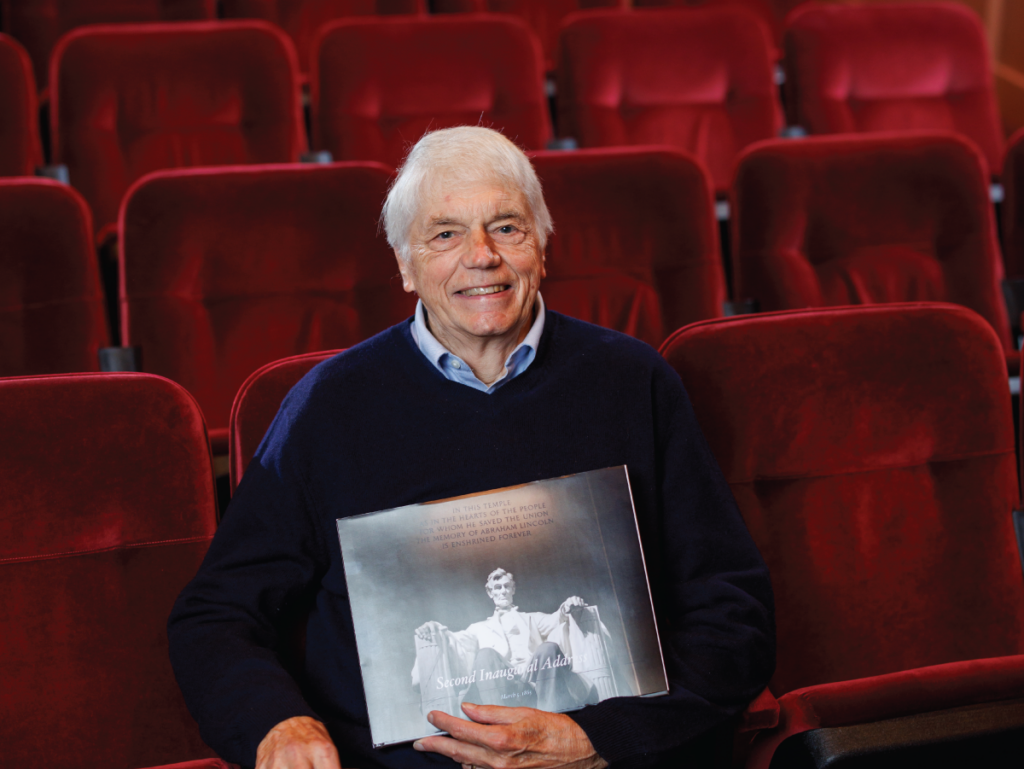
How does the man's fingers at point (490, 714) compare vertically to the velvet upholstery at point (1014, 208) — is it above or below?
below

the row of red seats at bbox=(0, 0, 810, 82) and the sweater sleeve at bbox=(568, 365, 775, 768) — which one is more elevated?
the row of red seats at bbox=(0, 0, 810, 82)

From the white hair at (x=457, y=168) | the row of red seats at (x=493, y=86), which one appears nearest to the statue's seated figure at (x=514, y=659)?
the white hair at (x=457, y=168)

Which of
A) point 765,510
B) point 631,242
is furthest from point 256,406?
point 631,242

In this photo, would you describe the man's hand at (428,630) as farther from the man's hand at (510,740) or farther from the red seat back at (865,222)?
the red seat back at (865,222)

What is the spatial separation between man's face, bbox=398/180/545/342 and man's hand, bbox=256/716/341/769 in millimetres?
275

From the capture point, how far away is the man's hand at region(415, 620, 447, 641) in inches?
20.4

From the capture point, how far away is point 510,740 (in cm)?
50

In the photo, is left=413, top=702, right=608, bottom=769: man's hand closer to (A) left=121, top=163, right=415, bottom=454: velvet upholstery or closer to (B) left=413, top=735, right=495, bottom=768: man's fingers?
(B) left=413, top=735, right=495, bottom=768: man's fingers

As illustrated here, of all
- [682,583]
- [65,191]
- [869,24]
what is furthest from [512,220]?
[869,24]

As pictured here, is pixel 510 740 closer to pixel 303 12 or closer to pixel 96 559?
pixel 96 559

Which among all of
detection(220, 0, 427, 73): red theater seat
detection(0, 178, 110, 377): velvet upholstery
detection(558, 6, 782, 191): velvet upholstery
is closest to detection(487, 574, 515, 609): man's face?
detection(0, 178, 110, 377): velvet upholstery

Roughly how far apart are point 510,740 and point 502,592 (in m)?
0.08

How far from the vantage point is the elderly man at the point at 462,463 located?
55 cm

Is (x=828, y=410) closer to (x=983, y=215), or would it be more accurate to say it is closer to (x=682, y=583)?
(x=682, y=583)
